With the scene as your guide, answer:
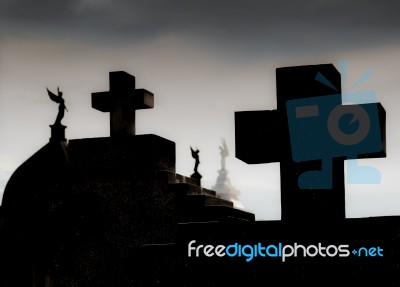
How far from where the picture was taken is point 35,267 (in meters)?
7.67

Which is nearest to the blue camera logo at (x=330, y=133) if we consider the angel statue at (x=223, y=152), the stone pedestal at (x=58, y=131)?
the stone pedestal at (x=58, y=131)

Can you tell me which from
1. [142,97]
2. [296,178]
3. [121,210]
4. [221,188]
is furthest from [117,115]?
[221,188]

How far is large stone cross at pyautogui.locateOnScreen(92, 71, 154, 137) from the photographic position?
Result: 11039 millimetres

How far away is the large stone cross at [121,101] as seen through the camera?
11039mm

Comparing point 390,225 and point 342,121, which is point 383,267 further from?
point 342,121

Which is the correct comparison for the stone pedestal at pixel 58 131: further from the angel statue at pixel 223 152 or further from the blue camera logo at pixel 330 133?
the angel statue at pixel 223 152

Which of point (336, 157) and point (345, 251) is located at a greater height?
point (336, 157)

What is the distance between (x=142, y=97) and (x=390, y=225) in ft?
17.8

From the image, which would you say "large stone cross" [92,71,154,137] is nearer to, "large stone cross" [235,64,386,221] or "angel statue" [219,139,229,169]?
"large stone cross" [235,64,386,221]

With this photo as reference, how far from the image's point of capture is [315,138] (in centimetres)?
741

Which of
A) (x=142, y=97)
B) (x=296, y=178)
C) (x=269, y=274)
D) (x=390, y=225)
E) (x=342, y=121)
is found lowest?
(x=269, y=274)

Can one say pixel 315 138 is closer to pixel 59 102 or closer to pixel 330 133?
pixel 330 133

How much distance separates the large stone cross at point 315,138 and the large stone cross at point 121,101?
3549mm

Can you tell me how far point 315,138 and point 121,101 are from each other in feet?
14.6
